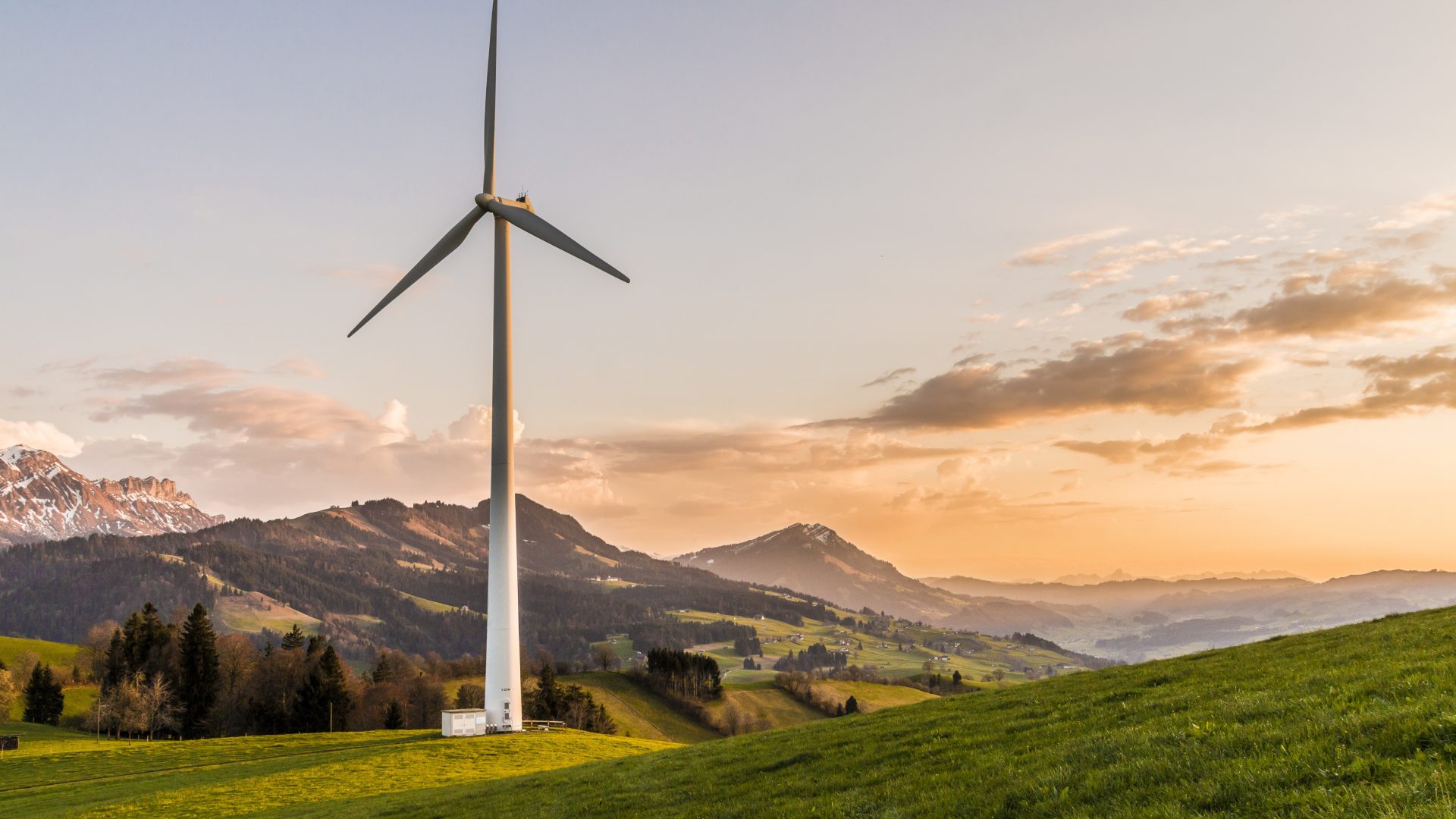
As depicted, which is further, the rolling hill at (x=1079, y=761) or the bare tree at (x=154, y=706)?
the bare tree at (x=154, y=706)

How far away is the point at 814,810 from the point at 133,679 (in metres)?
145

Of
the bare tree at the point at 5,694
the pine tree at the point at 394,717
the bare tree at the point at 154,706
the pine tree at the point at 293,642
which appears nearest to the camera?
the bare tree at the point at 5,694

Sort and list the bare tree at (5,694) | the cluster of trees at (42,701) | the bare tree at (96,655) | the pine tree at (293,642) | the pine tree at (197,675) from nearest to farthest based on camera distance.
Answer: the bare tree at (5,694), the pine tree at (197,675), the cluster of trees at (42,701), the pine tree at (293,642), the bare tree at (96,655)

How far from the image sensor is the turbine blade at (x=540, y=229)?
234 ft

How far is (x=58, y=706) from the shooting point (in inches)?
6068

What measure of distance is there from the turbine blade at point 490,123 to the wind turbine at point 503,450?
11.6 feet

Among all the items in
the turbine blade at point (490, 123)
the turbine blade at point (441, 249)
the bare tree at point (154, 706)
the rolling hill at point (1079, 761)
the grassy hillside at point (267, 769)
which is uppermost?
the turbine blade at point (490, 123)

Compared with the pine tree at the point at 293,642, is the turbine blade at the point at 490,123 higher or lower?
higher

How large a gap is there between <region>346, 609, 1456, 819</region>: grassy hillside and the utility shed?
34979 mm

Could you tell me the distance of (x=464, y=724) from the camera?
71.2 meters

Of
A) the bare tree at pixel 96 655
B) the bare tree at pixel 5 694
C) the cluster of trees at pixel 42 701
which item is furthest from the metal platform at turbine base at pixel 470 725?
the cluster of trees at pixel 42 701

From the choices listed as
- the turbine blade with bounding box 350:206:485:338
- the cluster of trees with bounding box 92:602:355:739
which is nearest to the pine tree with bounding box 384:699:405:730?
the cluster of trees with bounding box 92:602:355:739

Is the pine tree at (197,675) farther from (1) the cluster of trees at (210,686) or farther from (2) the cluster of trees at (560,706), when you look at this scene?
(2) the cluster of trees at (560,706)

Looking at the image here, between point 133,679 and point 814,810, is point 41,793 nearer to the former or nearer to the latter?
point 814,810
